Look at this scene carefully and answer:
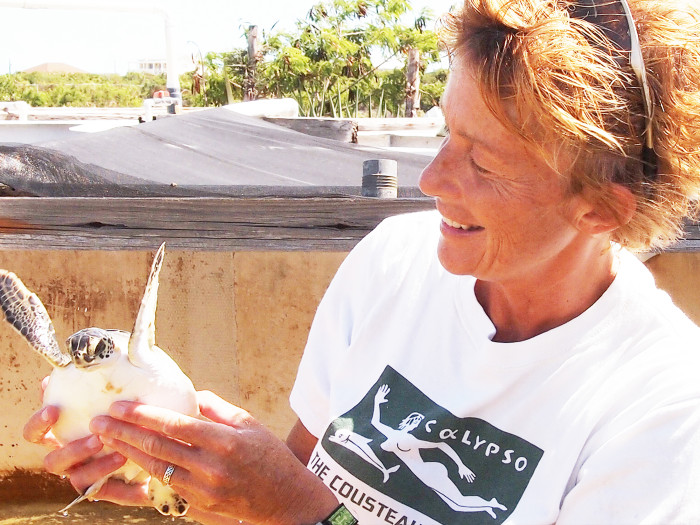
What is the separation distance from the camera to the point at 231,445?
4.30ft

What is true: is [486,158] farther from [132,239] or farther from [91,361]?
[132,239]

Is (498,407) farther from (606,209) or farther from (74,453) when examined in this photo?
(74,453)

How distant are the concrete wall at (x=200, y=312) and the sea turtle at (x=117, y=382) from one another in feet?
5.49

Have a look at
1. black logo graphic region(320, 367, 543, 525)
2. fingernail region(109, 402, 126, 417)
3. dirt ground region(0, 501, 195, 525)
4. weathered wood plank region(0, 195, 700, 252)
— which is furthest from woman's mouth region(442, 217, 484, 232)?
dirt ground region(0, 501, 195, 525)

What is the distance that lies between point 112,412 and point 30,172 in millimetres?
2554

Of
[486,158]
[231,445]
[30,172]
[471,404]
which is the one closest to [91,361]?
A: [231,445]

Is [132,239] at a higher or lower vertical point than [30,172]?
lower

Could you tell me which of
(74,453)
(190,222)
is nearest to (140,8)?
(190,222)

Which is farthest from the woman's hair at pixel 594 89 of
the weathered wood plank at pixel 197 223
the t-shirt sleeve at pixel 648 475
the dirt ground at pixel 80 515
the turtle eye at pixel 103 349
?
the dirt ground at pixel 80 515

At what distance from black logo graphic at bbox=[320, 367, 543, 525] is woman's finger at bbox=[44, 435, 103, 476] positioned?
0.44m

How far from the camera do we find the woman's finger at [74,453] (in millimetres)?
1502

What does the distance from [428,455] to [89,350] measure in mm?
717

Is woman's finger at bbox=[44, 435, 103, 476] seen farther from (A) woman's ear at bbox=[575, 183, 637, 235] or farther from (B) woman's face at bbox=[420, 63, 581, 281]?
(A) woman's ear at bbox=[575, 183, 637, 235]

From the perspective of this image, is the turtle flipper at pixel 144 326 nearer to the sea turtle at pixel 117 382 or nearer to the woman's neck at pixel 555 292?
the sea turtle at pixel 117 382
